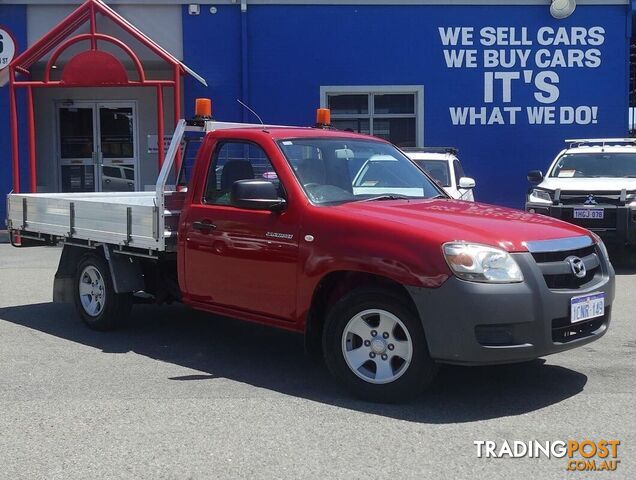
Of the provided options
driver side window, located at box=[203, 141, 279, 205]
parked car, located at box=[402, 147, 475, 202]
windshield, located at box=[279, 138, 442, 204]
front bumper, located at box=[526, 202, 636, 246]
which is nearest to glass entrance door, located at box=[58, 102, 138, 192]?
parked car, located at box=[402, 147, 475, 202]

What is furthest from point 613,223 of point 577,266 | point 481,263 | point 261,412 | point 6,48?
point 6,48

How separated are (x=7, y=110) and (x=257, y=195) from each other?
12.8 metres

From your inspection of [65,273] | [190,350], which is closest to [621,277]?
[190,350]

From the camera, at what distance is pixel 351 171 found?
20.1ft

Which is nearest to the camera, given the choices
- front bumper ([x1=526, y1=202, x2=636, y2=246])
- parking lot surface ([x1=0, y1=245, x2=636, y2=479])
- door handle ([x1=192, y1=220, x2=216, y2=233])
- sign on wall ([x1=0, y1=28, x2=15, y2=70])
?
parking lot surface ([x1=0, y1=245, x2=636, y2=479])

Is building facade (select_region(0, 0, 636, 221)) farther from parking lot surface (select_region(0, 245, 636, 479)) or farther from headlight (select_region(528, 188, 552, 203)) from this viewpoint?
parking lot surface (select_region(0, 245, 636, 479))

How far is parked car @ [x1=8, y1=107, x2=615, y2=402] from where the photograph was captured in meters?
4.77

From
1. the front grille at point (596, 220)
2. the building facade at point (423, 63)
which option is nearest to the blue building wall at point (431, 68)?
the building facade at point (423, 63)

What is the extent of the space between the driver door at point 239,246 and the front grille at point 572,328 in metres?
1.75

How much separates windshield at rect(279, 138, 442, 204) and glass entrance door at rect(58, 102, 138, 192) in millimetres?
11849

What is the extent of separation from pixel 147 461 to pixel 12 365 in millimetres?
2520

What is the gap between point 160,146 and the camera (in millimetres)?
15125

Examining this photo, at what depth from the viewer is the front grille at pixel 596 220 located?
1095 cm

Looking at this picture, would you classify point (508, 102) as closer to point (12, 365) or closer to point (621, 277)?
point (621, 277)
